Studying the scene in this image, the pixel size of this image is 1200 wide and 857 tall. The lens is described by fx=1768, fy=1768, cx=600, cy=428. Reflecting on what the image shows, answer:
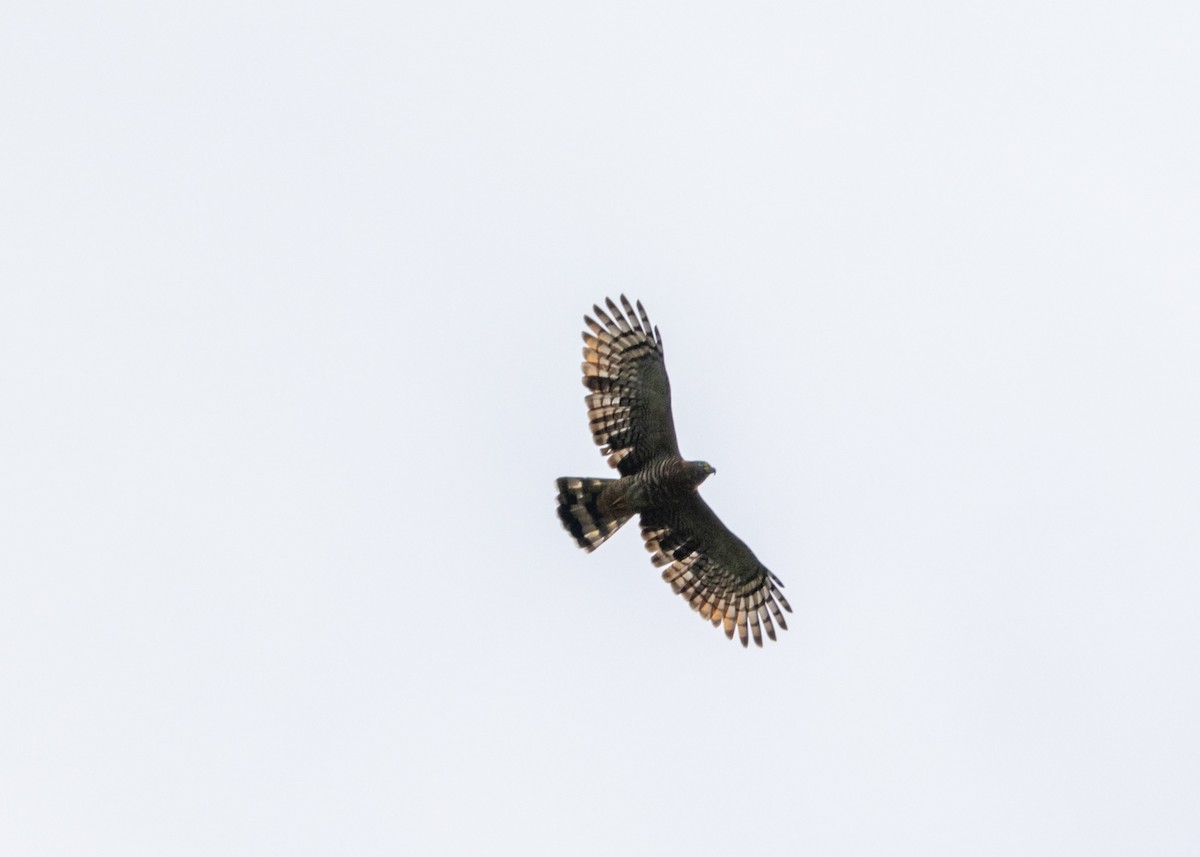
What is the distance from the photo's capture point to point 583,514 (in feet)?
75.5

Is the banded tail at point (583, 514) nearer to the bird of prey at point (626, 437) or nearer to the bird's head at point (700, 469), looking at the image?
the bird of prey at point (626, 437)

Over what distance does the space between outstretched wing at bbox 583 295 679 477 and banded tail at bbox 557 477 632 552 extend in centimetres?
52

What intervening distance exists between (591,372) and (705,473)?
2028 mm

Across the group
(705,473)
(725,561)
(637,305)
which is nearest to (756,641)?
(725,561)

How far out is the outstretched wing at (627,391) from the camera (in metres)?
22.9

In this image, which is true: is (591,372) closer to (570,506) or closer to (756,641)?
(570,506)

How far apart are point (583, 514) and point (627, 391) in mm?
1699

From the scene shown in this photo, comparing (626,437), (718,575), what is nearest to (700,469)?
(626,437)

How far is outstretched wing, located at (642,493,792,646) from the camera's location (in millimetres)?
23625

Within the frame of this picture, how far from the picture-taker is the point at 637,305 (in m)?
23.0

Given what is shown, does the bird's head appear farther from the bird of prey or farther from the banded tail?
the banded tail

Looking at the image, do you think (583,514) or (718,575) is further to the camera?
(718,575)

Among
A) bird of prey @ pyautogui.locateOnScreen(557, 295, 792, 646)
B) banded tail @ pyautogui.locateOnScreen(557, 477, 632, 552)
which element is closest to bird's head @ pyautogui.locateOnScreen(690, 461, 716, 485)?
bird of prey @ pyautogui.locateOnScreen(557, 295, 792, 646)

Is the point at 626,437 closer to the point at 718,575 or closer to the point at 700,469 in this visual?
the point at 700,469
